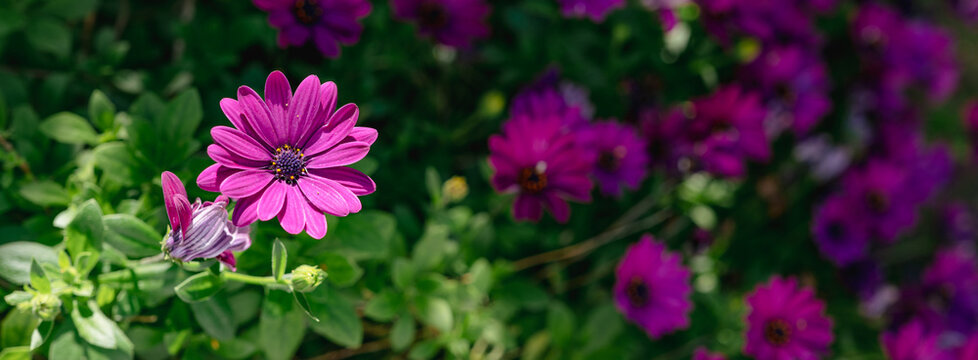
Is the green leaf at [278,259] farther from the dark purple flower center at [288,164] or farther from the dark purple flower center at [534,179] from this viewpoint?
the dark purple flower center at [534,179]

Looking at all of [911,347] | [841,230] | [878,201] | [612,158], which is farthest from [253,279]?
[878,201]

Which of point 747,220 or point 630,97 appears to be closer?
point 630,97

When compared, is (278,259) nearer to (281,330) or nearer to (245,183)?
(245,183)

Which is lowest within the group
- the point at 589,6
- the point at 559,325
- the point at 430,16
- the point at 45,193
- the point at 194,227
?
the point at 194,227

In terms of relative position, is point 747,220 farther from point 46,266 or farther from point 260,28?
point 46,266

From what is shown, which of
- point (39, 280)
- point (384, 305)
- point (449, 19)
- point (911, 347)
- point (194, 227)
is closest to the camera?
point (194, 227)

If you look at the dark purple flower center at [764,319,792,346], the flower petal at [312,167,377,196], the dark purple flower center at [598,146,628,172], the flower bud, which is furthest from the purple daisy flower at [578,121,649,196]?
the flower petal at [312,167,377,196]

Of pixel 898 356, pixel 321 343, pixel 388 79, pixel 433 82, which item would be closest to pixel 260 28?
pixel 388 79
